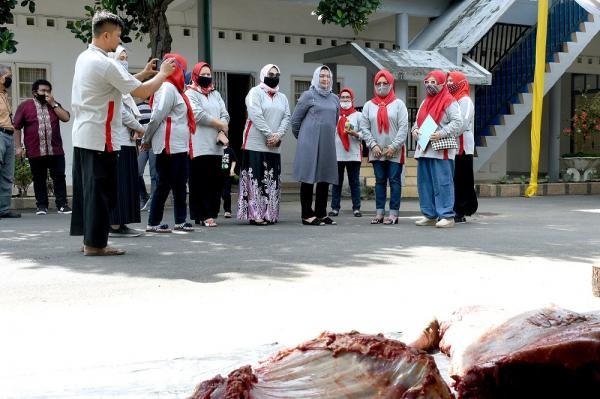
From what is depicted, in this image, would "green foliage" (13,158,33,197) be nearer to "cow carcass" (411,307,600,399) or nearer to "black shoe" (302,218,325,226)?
"black shoe" (302,218,325,226)

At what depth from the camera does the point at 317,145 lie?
9.27 m

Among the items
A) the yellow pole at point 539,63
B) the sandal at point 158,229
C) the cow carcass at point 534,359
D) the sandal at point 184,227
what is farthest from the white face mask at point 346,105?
the cow carcass at point 534,359

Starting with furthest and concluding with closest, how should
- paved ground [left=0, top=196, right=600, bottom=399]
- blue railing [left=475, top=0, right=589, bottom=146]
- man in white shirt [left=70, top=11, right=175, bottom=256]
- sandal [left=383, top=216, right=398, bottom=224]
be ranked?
blue railing [left=475, top=0, right=589, bottom=146], sandal [left=383, top=216, right=398, bottom=224], man in white shirt [left=70, top=11, right=175, bottom=256], paved ground [left=0, top=196, right=600, bottom=399]

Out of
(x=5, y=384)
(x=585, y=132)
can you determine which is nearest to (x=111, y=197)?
(x=5, y=384)

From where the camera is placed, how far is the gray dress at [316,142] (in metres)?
9.27

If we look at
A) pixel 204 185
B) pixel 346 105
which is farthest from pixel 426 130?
pixel 204 185

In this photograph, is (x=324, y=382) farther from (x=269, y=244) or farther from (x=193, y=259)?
(x=269, y=244)

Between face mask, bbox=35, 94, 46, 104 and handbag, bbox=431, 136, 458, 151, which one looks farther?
face mask, bbox=35, 94, 46, 104

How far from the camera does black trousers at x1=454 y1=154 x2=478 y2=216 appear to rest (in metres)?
9.49

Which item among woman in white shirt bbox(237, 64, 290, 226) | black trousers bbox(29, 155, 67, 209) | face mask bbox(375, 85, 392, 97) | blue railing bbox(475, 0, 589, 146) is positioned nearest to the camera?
woman in white shirt bbox(237, 64, 290, 226)

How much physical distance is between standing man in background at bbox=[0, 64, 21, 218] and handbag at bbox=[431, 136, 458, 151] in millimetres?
5884

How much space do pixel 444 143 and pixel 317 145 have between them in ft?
5.12

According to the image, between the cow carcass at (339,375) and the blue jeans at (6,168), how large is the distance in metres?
9.68

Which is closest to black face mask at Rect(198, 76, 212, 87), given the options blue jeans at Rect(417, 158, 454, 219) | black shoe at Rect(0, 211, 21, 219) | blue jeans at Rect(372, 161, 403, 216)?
blue jeans at Rect(372, 161, 403, 216)
